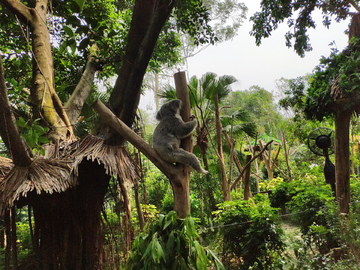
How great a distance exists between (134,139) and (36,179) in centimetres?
84

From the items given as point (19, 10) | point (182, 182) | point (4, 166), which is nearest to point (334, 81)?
point (182, 182)

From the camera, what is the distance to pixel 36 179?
73.3 inches

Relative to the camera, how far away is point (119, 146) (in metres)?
2.35

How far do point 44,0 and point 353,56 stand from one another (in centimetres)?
399

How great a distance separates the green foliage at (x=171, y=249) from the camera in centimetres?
182

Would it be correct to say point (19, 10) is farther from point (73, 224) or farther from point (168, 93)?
point (168, 93)

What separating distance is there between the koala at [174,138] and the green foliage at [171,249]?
47cm

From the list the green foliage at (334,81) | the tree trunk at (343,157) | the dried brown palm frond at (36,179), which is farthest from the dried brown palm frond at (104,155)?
the tree trunk at (343,157)

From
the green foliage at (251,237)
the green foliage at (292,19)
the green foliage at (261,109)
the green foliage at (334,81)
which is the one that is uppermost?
the green foliage at (261,109)

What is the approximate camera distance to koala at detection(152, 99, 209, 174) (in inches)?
82.3

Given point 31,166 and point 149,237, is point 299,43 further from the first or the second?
point 31,166

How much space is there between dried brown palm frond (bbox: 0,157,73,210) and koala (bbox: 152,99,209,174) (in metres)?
0.84

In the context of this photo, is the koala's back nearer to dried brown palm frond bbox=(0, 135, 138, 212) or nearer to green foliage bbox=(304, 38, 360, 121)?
dried brown palm frond bbox=(0, 135, 138, 212)

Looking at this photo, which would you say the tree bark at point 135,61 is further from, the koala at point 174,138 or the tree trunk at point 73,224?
the tree trunk at point 73,224
